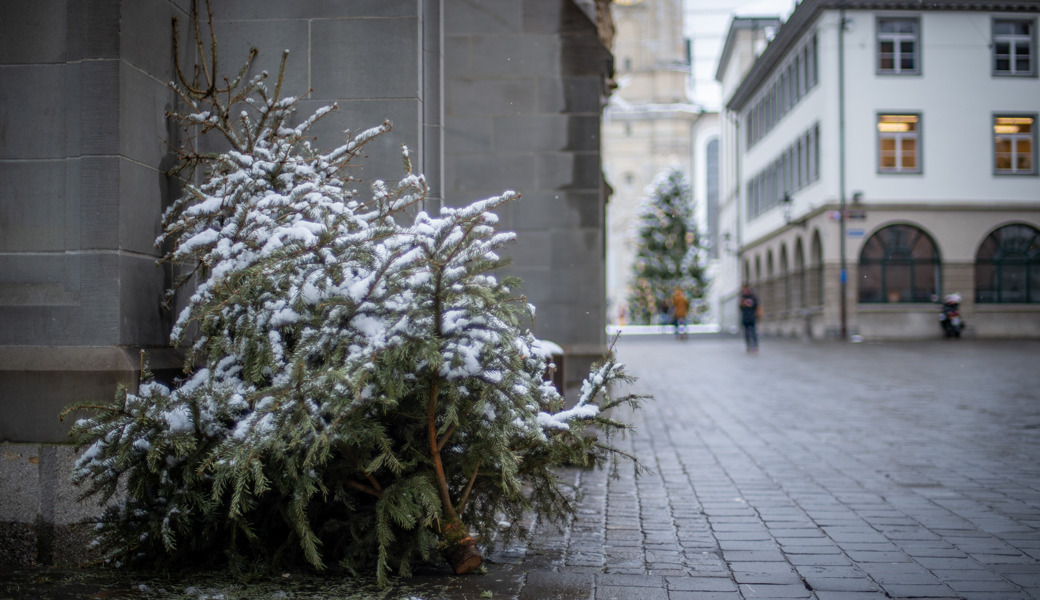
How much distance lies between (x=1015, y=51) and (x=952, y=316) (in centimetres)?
864

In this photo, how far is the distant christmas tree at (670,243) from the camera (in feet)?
217

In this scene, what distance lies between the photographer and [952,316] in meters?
34.4

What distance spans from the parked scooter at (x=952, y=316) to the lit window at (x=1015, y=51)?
7345 millimetres

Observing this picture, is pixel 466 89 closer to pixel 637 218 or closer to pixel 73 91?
pixel 73 91

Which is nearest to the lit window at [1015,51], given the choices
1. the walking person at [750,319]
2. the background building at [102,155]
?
the walking person at [750,319]

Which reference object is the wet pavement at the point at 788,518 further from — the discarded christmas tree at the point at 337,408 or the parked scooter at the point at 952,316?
the parked scooter at the point at 952,316

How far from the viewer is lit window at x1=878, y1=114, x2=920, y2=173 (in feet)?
116

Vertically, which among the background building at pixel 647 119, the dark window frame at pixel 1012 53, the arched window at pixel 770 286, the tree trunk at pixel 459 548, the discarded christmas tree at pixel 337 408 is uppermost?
the background building at pixel 647 119

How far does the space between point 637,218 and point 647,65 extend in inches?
1049

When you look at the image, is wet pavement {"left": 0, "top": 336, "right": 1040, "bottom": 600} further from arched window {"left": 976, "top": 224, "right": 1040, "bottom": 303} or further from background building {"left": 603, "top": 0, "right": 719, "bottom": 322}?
background building {"left": 603, "top": 0, "right": 719, "bottom": 322}

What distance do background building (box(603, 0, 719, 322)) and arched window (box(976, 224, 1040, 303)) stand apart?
52.6 metres

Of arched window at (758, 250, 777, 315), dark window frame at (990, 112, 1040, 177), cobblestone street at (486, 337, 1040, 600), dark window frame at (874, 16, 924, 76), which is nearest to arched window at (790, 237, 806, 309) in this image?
arched window at (758, 250, 777, 315)

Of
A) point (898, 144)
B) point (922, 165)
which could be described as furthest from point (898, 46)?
point (922, 165)

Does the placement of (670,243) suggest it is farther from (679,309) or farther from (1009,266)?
(1009,266)
